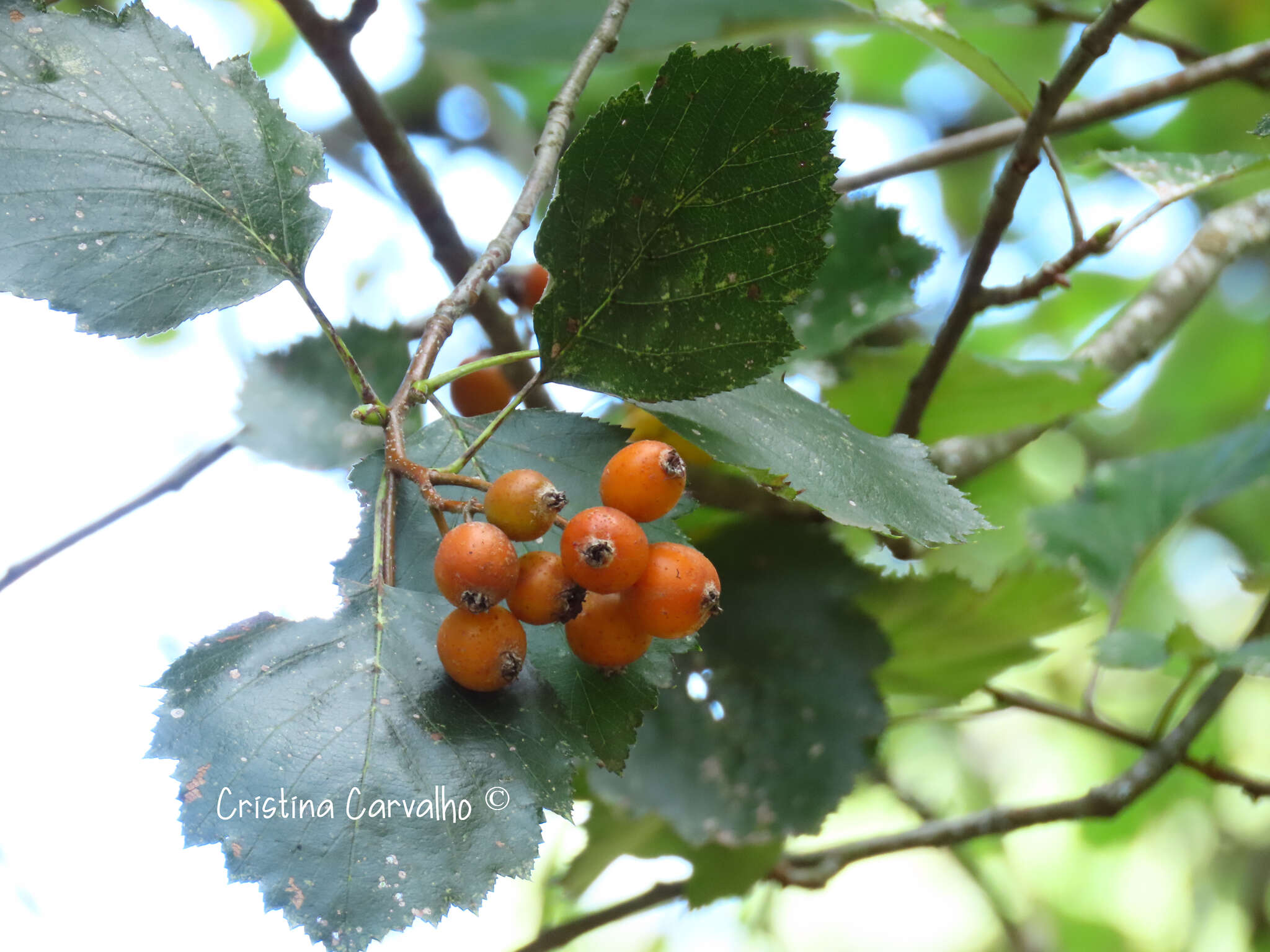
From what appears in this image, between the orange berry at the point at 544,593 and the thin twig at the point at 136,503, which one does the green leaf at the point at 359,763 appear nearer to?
the orange berry at the point at 544,593

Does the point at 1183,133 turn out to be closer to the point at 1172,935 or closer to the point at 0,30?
the point at 1172,935

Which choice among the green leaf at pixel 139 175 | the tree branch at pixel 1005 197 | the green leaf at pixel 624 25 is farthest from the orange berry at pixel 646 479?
the green leaf at pixel 624 25

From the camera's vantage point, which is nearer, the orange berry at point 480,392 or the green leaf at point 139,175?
the green leaf at point 139,175

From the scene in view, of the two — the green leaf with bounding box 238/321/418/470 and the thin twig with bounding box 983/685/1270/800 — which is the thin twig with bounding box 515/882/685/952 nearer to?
the thin twig with bounding box 983/685/1270/800

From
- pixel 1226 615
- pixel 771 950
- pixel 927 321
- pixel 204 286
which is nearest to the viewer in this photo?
pixel 204 286

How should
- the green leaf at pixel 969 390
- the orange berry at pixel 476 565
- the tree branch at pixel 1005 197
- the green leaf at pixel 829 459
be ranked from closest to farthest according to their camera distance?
the orange berry at pixel 476 565 < the green leaf at pixel 829 459 < the tree branch at pixel 1005 197 < the green leaf at pixel 969 390

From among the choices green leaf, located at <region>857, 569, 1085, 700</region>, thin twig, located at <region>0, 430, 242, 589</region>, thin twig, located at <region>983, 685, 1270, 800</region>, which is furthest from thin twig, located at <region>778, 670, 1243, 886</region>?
thin twig, located at <region>0, 430, 242, 589</region>

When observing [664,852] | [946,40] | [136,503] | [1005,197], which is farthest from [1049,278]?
[136,503]

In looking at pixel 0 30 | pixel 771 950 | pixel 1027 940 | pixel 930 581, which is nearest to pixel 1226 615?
pixel 1027 940
